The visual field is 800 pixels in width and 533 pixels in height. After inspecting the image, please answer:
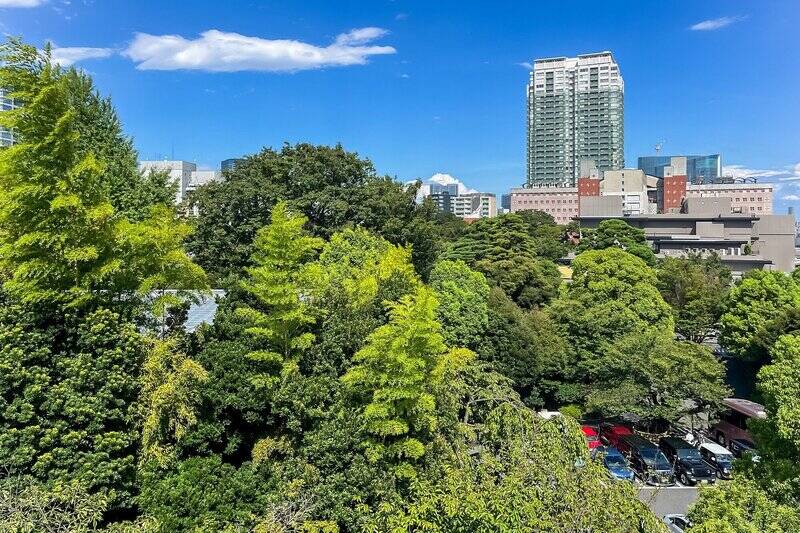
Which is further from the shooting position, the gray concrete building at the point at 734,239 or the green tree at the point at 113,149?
the gray concrete building at the point at 734,239

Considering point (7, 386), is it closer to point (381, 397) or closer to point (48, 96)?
point (48, 96)

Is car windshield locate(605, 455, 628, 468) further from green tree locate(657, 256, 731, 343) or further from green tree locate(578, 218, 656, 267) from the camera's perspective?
green tree locate(578, 218, 656, 267)

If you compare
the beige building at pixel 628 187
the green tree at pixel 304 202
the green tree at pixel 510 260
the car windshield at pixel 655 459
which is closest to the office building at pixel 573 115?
the beige building at pixel 628 187

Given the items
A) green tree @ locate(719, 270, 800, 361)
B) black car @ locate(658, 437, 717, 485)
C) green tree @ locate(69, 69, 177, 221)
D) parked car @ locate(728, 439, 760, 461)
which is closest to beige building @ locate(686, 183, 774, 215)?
green tree @ locate(719, 270, 800, 361)

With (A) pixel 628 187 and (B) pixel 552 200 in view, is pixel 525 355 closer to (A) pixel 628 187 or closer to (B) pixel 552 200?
(A) pixel 628 187

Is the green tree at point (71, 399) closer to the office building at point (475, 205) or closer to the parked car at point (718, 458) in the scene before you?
the parked car at point (718, 458)
